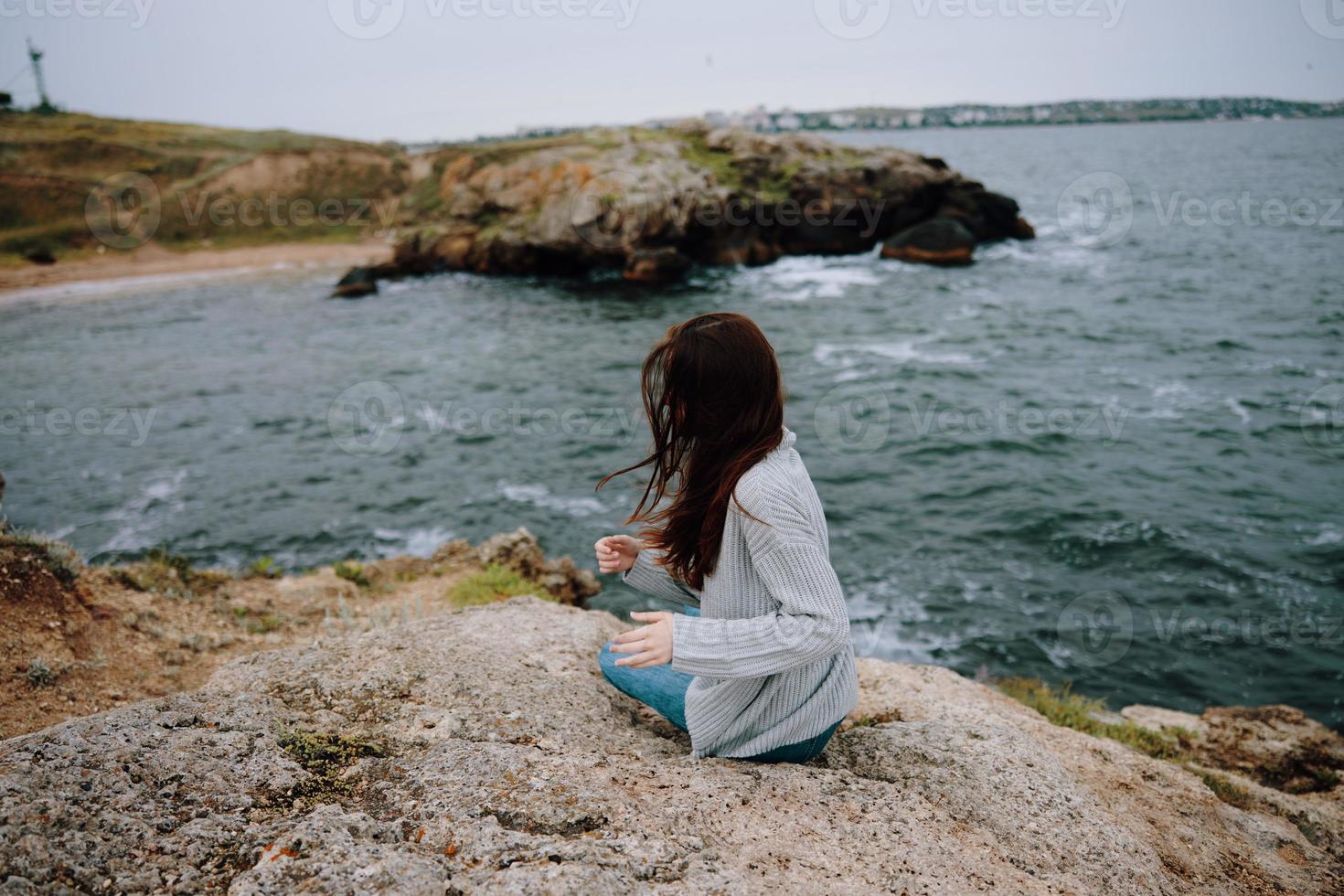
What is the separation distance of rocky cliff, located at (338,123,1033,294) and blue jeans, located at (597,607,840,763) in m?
36.0

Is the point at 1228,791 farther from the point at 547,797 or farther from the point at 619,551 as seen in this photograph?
the point at 547,797

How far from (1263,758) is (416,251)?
46.1m

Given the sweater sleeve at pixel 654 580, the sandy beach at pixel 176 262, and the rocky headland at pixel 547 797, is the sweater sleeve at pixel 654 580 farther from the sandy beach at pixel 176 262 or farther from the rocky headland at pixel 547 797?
the sandy beach at pixel 176 262

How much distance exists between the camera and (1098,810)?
377 cm

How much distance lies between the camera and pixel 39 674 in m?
5.11
